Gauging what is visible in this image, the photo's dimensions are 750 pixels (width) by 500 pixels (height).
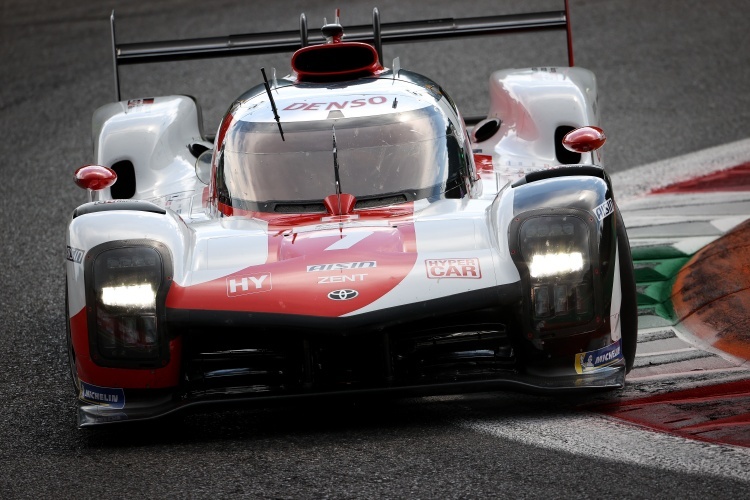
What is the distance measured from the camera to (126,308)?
5375mm

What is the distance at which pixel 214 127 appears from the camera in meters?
12.1

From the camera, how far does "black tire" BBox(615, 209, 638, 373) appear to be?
582 centimetres

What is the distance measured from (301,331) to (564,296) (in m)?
1.00

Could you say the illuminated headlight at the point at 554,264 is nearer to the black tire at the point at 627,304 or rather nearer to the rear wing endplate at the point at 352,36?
the black tire at the point at 627,304

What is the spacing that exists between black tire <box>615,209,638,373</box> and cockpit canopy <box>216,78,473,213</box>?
98 cm

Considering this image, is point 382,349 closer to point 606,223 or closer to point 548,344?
point 548,344

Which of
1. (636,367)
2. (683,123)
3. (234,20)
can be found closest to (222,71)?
(234,20)

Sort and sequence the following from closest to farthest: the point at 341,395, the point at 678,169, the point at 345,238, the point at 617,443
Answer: the point at 617,443, the point at 341,395, the point at 345,238, the point at 678,169

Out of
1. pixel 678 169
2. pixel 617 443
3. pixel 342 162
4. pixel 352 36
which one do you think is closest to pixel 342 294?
pixel 617 443

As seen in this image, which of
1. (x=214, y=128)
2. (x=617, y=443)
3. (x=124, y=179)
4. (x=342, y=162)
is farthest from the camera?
(x=214, y=128)

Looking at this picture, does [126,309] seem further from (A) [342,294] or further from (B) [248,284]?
(A) [342,294]

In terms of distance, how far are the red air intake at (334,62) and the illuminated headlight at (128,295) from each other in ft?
7.63

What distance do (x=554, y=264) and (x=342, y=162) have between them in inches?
58.4

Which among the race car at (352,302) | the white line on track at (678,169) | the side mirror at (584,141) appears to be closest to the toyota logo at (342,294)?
the race car at (352,302)
